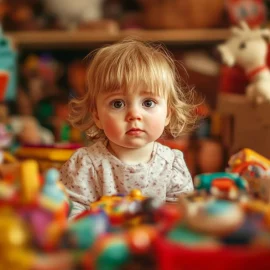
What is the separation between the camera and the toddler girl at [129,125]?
956 millimetres

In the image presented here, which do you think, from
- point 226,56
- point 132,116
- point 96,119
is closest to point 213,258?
point 132,116

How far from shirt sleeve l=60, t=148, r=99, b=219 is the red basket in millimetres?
424

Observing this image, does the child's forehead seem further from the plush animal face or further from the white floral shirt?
the plush animal face

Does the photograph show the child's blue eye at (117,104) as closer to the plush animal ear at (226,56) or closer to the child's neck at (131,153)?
the child's neck at (131,153)

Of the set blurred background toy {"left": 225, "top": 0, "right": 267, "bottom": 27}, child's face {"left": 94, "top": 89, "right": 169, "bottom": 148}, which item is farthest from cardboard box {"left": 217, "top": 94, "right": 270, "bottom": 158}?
blurred background toy {"left": 225, "top": 0, "right": 267, "bottom": 27}

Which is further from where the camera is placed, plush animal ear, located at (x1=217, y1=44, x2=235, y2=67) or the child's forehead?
plush animal ear, located at (x1=217, y1=44, x2=235, y2=67)

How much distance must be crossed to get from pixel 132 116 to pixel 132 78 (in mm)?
67

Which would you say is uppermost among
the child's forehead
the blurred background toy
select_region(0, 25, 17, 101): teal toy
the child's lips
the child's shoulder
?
the blurred background toy

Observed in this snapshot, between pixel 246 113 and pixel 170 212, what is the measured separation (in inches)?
34.0

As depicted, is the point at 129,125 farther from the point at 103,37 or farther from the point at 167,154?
the point at 103,37

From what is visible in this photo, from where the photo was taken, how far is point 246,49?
1.57 meters

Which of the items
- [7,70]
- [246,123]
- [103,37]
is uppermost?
[103,37]

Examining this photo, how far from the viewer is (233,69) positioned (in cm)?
166

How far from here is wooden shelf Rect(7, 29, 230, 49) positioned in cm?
212
